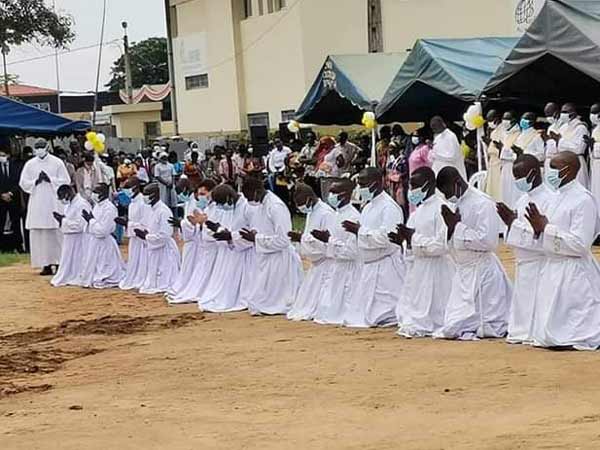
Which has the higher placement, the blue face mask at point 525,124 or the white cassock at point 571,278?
the blue face mask at point 525,124

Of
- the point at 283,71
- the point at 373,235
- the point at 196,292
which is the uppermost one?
the point at 283,71

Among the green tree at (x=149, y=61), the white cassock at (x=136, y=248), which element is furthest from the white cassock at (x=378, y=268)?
the green tree at (x=149, y=61)

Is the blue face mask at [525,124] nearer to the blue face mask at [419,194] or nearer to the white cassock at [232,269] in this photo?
the white cassock at [232,269]

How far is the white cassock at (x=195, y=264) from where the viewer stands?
49.3 feet

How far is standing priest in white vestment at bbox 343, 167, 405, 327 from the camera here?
39.5 ft

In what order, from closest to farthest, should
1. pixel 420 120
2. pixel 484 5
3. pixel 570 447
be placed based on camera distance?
pixel 570 447
pixel 420 120
pixel 484 5

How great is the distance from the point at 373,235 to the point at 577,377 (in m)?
3.75

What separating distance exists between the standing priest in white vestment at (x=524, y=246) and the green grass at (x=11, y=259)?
1279cm

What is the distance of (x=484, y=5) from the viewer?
30672 millimetres

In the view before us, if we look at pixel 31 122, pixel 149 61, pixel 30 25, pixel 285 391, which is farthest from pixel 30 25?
pixel 149 61

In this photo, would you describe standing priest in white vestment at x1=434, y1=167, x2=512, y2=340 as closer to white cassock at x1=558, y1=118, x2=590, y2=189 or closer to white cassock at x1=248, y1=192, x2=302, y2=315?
white cassock at x1=248, y1=192, x2=302, y2=315

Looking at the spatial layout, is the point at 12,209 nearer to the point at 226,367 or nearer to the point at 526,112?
the point at 526,112

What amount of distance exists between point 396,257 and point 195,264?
13.2 ft

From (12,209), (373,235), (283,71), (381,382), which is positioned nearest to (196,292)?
(373,235)
